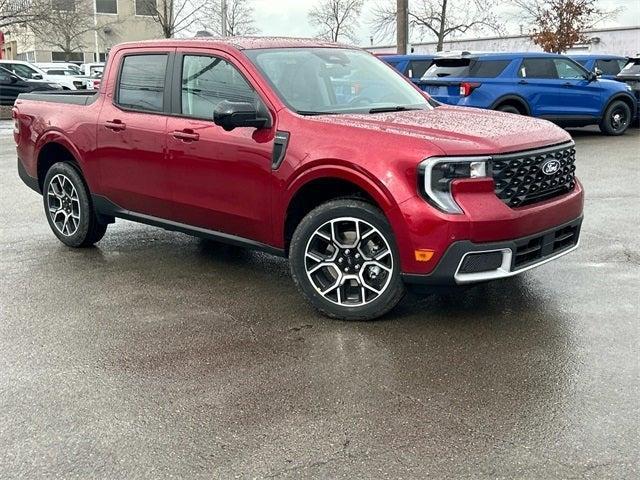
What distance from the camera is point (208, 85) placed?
5395 millimetres

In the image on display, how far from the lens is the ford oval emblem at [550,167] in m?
4.57

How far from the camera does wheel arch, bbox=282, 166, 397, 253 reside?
14.4 feet

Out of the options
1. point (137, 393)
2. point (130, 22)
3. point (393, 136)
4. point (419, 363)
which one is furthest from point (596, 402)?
point (130, 22)

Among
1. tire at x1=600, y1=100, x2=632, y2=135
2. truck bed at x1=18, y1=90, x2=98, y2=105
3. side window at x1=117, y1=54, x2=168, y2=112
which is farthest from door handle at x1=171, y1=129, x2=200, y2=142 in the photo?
tire at x1=600, y1=100, x2=632, y2=135

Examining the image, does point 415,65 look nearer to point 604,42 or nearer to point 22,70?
point 22,70

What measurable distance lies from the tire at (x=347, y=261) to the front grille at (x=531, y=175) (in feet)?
2.37

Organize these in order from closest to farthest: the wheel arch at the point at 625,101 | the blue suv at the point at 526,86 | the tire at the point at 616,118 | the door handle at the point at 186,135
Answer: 1. the door handle at the point at 186,135
2. the blue suv at the point at 526,86
3. the wheel arch at the point at 625,101
4. the tire at the point at 616,118

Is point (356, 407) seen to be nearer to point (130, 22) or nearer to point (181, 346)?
point (181, 346)

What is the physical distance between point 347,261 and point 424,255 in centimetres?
58

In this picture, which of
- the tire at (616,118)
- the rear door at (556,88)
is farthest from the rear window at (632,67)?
the rear door at (556,88)

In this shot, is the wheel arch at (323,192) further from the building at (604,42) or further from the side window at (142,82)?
the building at (604,42)

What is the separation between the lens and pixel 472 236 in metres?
4.17

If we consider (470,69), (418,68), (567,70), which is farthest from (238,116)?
(418,68)

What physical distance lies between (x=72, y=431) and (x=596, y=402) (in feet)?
8.02
